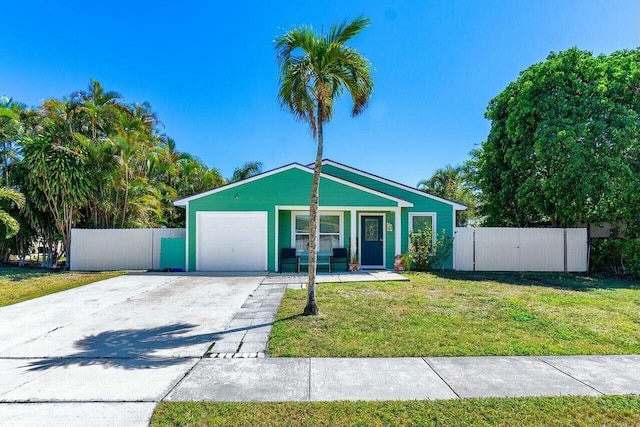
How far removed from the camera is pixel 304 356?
14.2ft

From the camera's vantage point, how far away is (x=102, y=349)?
4645mm

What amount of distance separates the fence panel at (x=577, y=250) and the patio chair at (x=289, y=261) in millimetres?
10879

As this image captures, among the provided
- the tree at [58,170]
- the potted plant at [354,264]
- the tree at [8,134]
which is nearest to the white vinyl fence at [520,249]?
the potted plant at [354,264]

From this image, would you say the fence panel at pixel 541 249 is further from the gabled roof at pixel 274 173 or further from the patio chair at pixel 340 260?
the patio chair at pixel 340 260

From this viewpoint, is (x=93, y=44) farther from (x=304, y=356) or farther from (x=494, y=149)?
(x=494, y=149)

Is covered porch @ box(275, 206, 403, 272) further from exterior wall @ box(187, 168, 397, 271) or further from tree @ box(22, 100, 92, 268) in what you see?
tree @ box(22, 100, 92, 268)

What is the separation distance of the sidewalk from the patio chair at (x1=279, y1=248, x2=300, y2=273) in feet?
28.0

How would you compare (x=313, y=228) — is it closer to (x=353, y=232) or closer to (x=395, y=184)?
(x=353, y=232)

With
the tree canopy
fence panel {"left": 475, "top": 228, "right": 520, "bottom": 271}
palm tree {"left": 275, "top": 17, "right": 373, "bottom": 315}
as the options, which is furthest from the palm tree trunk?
the tree canopy

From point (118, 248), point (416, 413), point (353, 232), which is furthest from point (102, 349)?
point (118, 248)

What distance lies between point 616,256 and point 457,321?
1137 centimetres

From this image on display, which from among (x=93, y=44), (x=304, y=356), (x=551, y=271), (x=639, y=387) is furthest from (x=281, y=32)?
(x=551, y=271)

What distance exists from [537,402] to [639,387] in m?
1.34

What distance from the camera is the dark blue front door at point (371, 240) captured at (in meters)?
13.7
